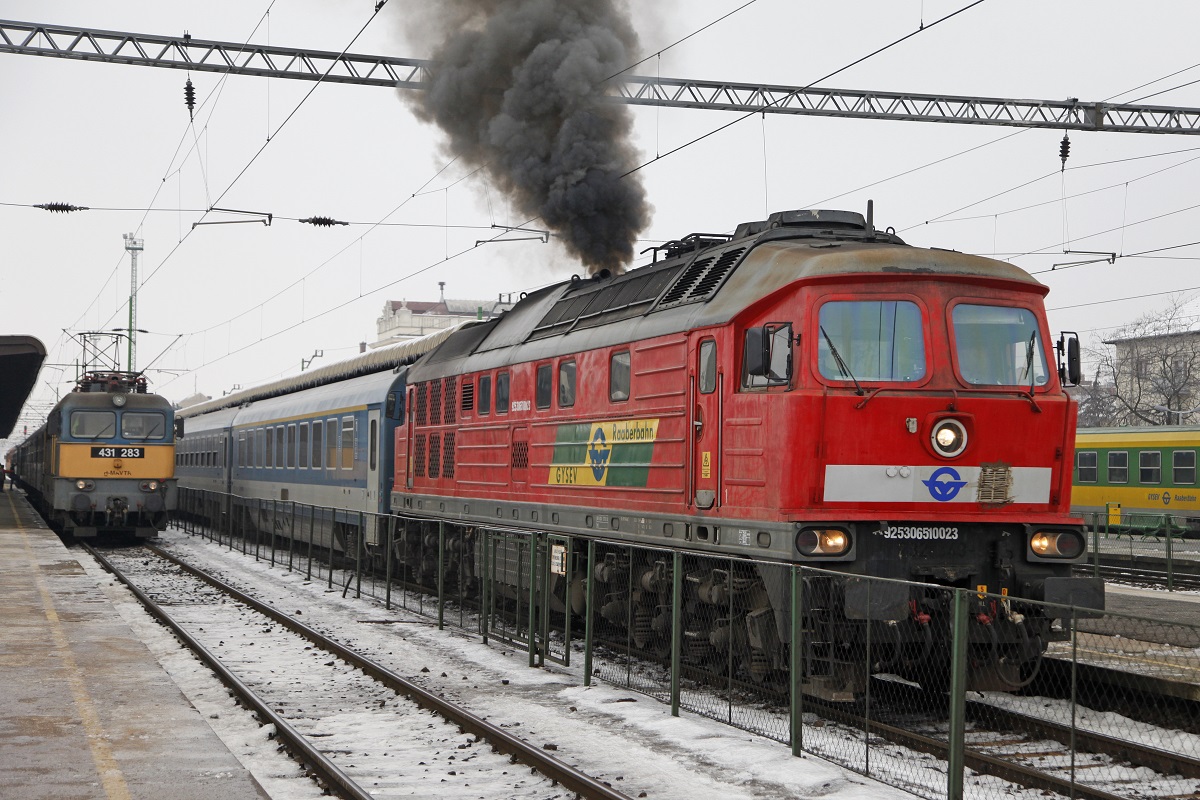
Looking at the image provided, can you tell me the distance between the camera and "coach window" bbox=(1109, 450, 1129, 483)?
33.7m

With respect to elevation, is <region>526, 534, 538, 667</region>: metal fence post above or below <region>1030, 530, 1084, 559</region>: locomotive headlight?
below

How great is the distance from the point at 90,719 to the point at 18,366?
23.9 meters

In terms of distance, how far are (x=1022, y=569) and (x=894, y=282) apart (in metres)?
2.46

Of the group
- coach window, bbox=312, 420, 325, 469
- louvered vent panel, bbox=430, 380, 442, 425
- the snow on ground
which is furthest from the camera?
coach window, bbox=312, 420, 325, 469

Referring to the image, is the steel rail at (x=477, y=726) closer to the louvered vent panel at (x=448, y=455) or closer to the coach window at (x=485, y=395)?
the louvered vent panel at (x=448, y=455)

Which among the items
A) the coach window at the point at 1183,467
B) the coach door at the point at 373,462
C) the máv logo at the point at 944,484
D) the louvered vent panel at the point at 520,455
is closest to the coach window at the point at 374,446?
the coach door at the point at 373,462

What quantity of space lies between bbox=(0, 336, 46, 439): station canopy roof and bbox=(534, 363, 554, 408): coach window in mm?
16838

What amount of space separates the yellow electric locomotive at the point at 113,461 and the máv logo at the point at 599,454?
18.9m

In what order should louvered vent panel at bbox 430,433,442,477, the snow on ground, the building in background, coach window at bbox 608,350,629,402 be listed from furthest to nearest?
1. the building in background
2. louvered vent panel at bbox 430,433,442,477
3. coach window at bbox 608,350,629,402
4. the snow on ground

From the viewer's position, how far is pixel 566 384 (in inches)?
561

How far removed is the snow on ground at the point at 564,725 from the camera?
8109mm

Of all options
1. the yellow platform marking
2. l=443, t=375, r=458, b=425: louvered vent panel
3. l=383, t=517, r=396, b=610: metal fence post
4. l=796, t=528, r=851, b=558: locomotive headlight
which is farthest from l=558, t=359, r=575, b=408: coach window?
the yellow platform marking

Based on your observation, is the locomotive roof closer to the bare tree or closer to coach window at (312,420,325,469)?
coach window at (312,420,325,469)

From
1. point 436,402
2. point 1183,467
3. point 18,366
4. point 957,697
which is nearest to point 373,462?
point 436,402
